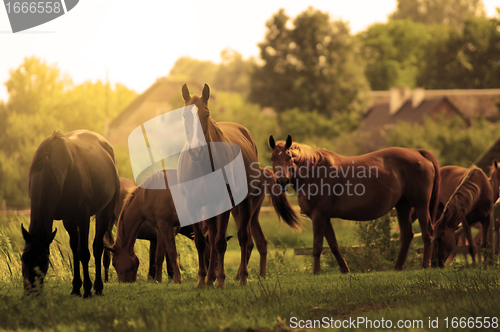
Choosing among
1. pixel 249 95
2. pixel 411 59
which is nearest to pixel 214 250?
pixel 249 95

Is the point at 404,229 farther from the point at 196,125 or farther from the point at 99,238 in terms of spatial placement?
the point at 99,238

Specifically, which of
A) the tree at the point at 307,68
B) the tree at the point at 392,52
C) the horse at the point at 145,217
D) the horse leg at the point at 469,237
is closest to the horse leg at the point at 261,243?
the horse at the point at 145,217

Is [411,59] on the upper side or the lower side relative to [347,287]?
upper

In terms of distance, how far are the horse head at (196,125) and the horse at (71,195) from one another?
1.42 meters

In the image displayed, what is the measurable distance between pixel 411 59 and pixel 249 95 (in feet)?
110

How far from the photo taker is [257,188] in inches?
351

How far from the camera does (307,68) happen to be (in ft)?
171

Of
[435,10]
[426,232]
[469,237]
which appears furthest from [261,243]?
[435,10]

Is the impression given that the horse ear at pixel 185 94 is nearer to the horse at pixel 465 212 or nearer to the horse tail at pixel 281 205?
the horse tail at pixel 281 205

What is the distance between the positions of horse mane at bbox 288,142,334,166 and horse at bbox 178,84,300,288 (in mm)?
1287

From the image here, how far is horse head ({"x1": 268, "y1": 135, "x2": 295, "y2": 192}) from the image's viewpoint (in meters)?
9.09

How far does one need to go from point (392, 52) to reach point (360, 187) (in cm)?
6980

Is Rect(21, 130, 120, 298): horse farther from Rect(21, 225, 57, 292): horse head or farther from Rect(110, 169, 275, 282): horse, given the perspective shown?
Rect(110, 169, 275, 282): horse

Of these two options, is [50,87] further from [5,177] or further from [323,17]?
[323,17]
